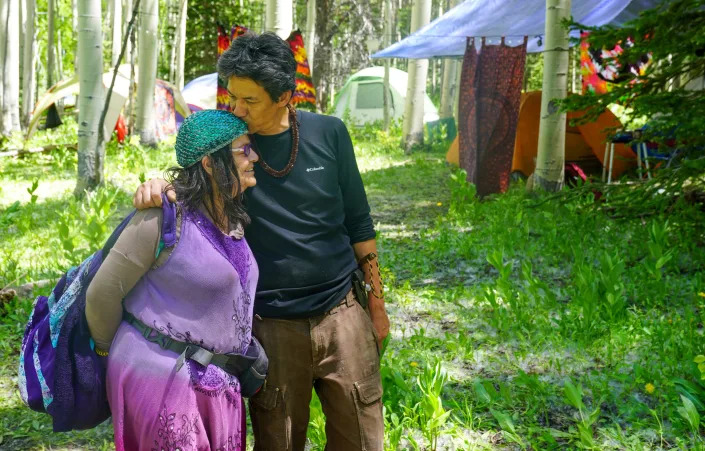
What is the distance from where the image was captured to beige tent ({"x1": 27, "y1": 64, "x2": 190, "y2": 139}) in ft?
47.6

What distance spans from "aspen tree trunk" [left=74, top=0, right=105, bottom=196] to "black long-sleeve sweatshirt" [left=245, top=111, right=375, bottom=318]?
715 centimetres

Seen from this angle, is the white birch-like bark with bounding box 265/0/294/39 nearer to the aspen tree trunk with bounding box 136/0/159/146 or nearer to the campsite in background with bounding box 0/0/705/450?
the campsite in background with bounding box 0/0/705/450

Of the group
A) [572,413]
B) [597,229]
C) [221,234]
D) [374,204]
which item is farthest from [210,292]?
[374,204]

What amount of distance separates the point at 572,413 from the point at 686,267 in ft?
8.45

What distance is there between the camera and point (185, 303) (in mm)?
1975

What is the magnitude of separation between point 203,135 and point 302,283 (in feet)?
1.88

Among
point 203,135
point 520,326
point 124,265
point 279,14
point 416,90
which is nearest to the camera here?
point 124,265

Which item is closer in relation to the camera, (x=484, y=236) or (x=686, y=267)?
(x=686, y=267)

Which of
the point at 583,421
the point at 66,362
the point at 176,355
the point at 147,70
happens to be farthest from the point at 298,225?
the point at 147,70

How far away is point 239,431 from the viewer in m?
2.14

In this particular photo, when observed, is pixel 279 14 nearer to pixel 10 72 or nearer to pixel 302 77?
pixel 302 77

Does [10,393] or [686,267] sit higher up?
[686,267]

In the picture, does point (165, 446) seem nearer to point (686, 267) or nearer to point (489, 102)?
point (686, 267)

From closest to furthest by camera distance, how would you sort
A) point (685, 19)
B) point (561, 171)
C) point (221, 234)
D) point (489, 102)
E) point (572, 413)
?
1. point (221, 234)
2. point (572, 413)
3. point (685, 19)
4. point (561, 171)
5. point (489, 102)
